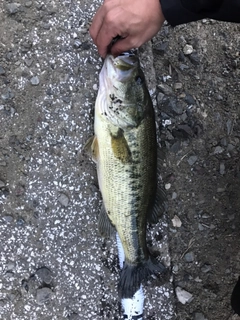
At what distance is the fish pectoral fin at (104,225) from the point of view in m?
2.43

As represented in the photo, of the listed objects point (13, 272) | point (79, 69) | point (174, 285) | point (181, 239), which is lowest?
point (174, 285)

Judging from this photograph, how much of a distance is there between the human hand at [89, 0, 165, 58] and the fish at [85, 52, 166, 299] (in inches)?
4.4

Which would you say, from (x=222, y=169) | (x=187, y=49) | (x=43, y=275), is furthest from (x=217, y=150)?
(x=43, y=275)

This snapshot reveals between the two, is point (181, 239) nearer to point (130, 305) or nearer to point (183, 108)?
point (130, 305)

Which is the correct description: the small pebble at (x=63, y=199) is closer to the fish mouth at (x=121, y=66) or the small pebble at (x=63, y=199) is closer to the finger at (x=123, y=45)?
the fish mouth at (x=121, y=66)

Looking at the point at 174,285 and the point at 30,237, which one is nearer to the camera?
the point at 30,237

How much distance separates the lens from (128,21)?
2.00m

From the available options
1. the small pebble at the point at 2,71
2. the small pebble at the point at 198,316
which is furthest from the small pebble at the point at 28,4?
the small pebble at the point at 198,316

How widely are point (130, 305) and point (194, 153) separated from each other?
2.99 feet

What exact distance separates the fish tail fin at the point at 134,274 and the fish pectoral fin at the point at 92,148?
56 cm

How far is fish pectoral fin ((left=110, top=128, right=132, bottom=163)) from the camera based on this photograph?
7.28 feet

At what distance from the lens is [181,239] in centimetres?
269

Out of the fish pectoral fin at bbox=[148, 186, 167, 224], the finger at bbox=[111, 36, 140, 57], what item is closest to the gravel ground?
the fish pectoral fin at bbox=[148, 186, 167, 224]

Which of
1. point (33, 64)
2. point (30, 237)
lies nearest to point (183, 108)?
point (33, 64)
